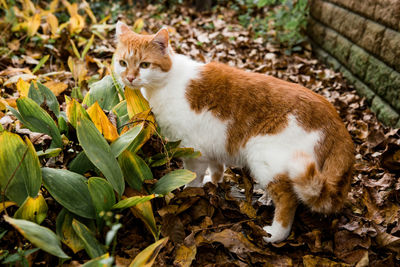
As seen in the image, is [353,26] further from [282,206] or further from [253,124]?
[282,206]

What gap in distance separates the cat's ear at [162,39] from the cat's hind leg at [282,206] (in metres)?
1.16

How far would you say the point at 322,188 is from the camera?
5.96 ft

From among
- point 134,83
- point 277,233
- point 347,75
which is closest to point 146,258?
point 277,233

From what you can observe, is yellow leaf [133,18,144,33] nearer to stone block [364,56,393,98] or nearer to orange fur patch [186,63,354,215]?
orange fur patch [186,63,354,215]

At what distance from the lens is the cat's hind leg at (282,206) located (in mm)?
1960

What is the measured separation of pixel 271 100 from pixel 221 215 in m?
0.82

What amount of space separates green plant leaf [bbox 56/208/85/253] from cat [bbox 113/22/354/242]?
0.89 m

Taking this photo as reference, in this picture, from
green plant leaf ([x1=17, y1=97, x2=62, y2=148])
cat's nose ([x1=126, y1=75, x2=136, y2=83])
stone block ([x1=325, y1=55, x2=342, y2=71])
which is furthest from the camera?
stone block ([x1=325, y1=55, x2=342, y2=71])

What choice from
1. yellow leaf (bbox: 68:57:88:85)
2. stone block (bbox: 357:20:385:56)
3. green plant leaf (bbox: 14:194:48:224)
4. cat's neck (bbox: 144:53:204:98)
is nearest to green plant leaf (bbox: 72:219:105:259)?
green plant leaf (bbox: 14:194:48:224)

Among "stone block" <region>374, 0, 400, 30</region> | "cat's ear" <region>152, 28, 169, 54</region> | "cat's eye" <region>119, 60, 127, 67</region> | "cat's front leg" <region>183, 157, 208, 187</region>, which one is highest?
"stone block" <region>374, 0, 400, 30</region>

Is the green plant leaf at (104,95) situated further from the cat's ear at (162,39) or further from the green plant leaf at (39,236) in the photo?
the green plant leaf at (39,236)

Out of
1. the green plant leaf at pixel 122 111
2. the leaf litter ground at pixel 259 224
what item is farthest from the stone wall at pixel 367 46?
the green plant leaf at pixel 122 111

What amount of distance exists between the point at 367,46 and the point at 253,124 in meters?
2.45

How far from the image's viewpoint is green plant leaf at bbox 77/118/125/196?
1.64m
